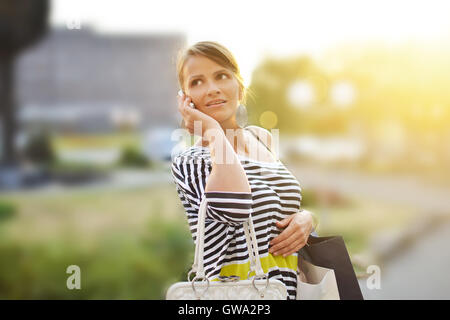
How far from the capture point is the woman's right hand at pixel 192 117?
88 cm

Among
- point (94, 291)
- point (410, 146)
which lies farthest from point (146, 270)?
point (410, 146)

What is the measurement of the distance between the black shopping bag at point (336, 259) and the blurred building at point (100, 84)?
275 cm

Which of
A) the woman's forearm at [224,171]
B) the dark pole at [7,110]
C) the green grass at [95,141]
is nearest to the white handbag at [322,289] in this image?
the woman's forearm at [224,171]

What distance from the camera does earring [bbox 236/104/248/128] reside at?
99 cm

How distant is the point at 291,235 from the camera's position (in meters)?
0.94

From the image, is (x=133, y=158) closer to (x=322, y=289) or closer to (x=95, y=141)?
(x=95, y=141)

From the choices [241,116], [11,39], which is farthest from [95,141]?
[241,116]

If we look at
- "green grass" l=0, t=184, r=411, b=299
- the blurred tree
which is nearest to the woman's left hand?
"green grass" l=0, t=184, r=411, b=299

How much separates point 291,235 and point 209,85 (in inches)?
12.5

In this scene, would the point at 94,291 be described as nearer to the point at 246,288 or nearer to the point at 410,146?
the point at 246,288

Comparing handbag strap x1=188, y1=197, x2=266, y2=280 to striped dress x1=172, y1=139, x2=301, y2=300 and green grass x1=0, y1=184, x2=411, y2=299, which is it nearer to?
striped dress x1=172, y1=139, x2=301, y2=300

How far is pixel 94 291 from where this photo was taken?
2.94 meters

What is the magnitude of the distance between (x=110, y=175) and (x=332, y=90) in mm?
2392

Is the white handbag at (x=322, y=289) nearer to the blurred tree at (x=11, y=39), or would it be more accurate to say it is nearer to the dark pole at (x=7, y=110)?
the blurred tree at (x=11, y=39)
